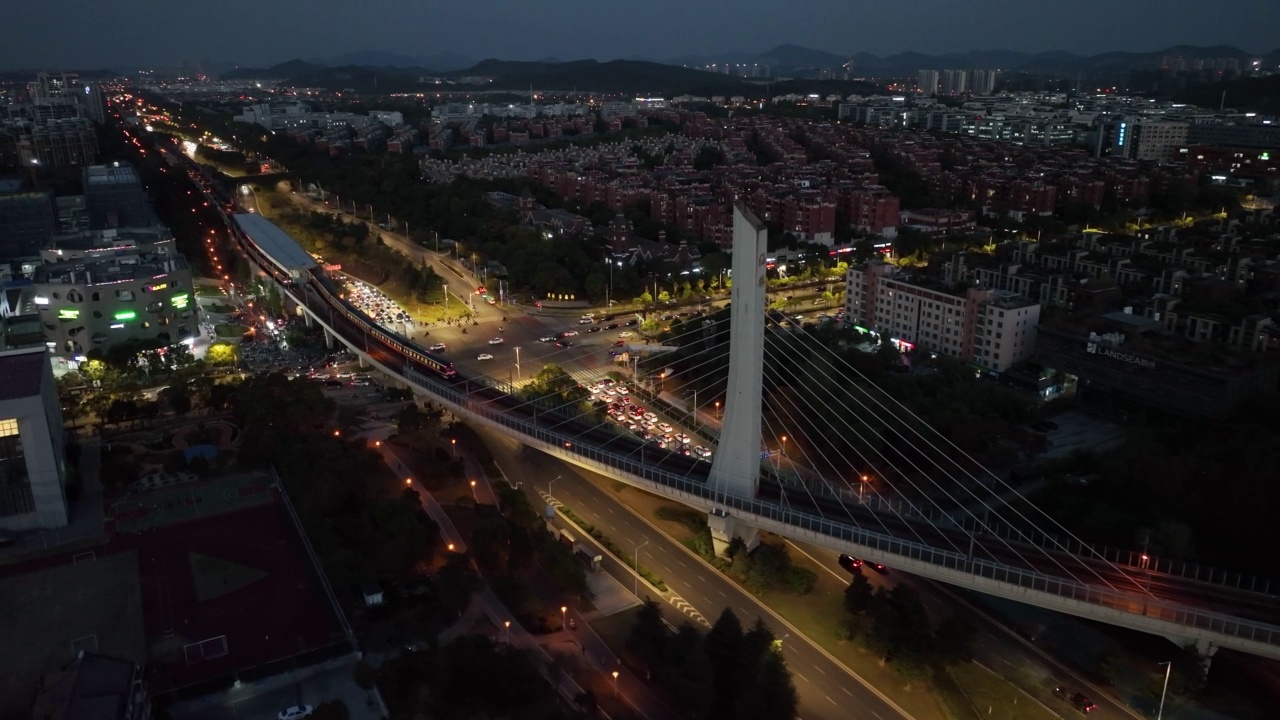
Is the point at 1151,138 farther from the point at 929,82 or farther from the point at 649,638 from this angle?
Answer: the point at 929,82

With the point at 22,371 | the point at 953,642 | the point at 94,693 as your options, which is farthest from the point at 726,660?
the point at 22,371

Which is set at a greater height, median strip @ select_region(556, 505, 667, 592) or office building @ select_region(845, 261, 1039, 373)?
office building @ select_region(845, 261, 1039, 373)

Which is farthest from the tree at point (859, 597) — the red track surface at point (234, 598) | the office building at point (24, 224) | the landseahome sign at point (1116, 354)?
the office building at point (24, 224)

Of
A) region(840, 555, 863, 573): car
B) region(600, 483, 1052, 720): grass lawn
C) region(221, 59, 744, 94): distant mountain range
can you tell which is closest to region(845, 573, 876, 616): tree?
region(600, 483, 1052, 720): grass lawn

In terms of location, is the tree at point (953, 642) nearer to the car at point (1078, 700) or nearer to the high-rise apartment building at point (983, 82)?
the car at point (1078, 700)

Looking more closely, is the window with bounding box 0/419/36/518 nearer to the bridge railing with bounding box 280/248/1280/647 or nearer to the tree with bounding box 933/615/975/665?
the bridge railing with bounding box 280/248/1280/647

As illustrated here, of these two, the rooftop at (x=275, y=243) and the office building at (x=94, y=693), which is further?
the rooftop at (x=275, y=243)
